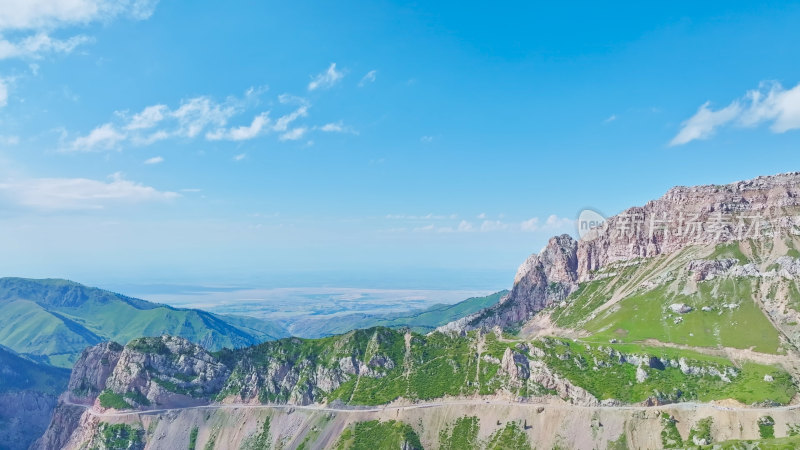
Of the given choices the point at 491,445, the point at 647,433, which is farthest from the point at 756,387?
the point at 491,445

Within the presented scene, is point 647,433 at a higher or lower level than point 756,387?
lower

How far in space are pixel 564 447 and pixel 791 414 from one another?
76.3 metres

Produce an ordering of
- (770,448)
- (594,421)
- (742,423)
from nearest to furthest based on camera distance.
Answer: (770,448), (742,423), (594,421)

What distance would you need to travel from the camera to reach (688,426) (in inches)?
7402

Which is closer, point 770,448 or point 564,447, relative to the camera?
point 770,448

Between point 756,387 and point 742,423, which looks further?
point 756,387

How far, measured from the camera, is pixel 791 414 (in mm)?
182875

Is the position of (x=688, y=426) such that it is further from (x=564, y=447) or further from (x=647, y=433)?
(x=564, y=447)

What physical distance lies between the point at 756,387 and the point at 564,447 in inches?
2997

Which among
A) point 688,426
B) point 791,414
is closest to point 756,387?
point 791,414

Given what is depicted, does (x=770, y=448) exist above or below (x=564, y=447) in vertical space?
above

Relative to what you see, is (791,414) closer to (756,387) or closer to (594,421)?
(756,387)

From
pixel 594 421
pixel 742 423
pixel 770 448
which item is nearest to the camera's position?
pixel 770 448

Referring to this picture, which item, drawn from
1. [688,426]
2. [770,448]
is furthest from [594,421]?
[770,448]
